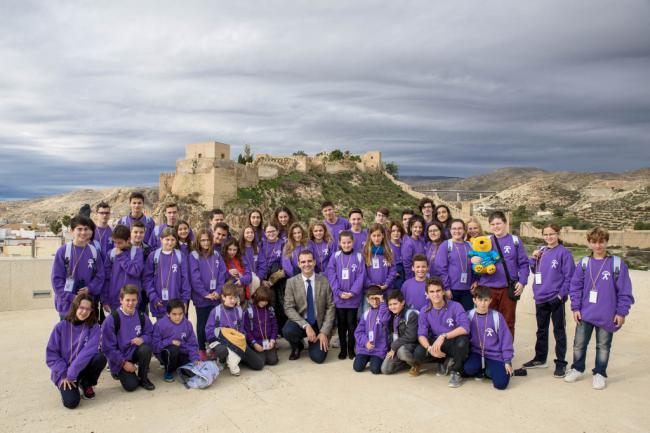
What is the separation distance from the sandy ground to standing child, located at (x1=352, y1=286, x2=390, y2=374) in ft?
0.49

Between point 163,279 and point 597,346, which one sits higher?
point 163,279

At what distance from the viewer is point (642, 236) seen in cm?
2691

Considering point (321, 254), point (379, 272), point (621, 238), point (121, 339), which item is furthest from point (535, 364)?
point (621, 238)

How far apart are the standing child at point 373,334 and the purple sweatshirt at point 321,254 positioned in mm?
1016

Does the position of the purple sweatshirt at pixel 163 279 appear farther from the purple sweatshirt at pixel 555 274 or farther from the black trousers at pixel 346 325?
the purple sweatshirt at pixel 555 274

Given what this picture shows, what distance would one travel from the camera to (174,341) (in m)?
4.39

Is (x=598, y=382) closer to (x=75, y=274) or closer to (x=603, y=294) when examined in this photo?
(x=603, y=294)

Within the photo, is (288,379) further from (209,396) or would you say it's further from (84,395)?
(84,395)

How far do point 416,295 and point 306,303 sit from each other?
118cm

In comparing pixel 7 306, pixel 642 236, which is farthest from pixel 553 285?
pixel 642 236

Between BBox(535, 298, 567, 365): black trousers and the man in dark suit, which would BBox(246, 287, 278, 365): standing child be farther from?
BBox(535, 298, 567, 365): black trousers

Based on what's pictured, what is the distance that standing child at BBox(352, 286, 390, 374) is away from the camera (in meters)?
4.64

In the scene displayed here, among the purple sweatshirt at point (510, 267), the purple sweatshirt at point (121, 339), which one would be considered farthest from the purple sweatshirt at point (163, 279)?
the purple sweatshirt at point (510, 267)

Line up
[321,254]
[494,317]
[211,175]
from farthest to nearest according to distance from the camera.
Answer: [211,175] < [321,254] < [494,317]
